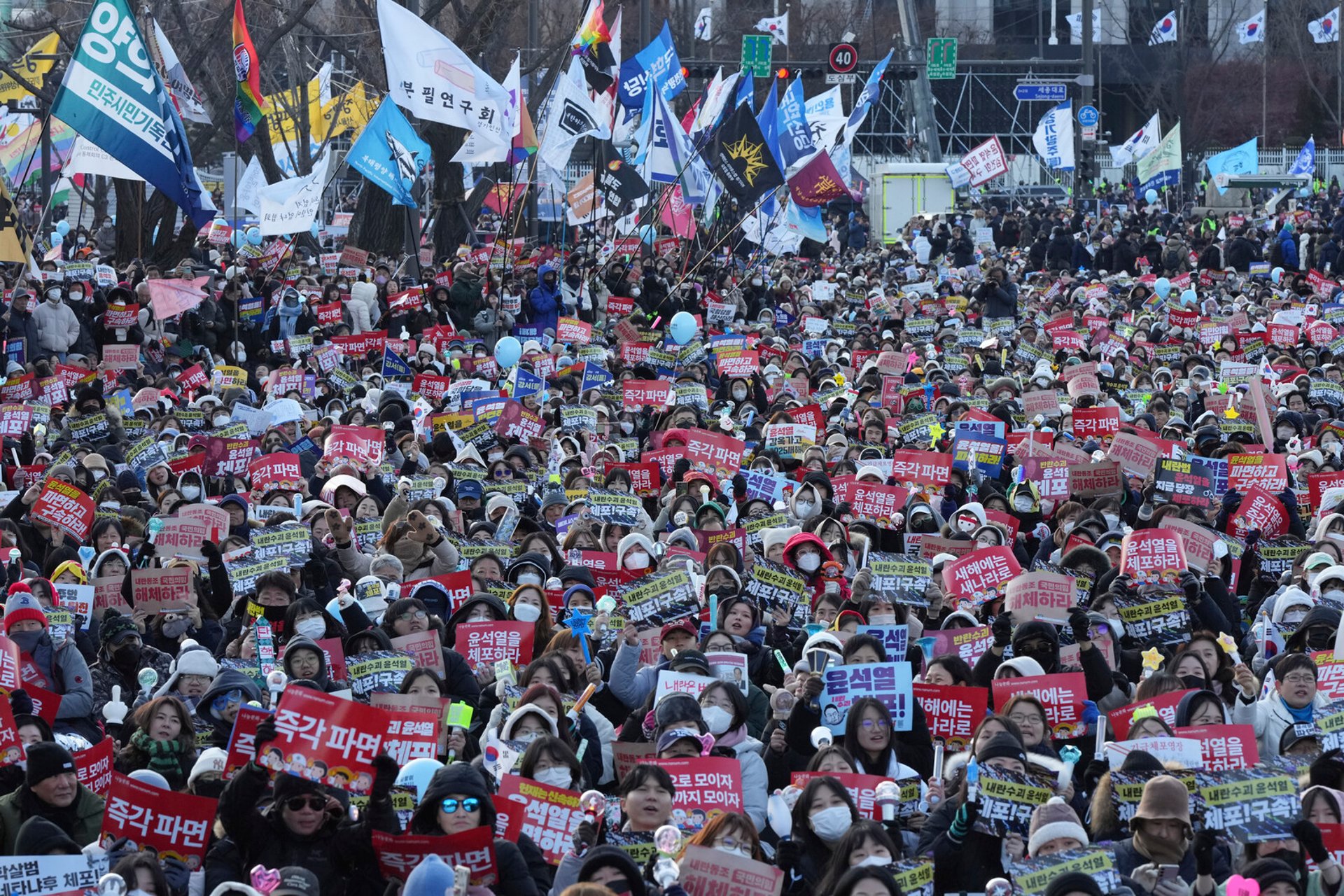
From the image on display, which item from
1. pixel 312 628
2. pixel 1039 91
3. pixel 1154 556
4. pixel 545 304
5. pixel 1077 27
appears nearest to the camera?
pixel 312 628

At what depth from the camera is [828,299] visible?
30.2 m

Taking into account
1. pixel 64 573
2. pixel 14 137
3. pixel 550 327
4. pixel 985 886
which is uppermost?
pixel 14 137

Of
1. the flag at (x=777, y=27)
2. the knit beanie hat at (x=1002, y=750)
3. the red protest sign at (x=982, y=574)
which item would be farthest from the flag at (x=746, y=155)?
the flag at (x=777, y=27)

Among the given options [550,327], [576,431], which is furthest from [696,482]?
[550,327]

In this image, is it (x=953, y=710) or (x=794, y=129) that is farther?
(x=794, y=129)

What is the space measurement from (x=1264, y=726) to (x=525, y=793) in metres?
3.39

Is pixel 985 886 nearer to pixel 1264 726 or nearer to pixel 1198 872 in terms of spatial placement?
pixel 1198 872

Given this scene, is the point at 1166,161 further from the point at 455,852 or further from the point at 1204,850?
the point at 455,852

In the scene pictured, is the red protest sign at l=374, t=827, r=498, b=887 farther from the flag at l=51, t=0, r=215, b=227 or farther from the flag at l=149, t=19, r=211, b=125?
the flag at l=149, t=19, r=211, b=125

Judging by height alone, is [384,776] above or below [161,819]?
above

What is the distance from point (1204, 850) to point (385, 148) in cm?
1773

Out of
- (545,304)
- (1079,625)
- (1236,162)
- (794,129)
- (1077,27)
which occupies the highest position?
(1077,27)

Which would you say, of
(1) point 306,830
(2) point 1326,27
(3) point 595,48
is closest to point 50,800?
(1) point 306,830

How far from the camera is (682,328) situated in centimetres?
2367
